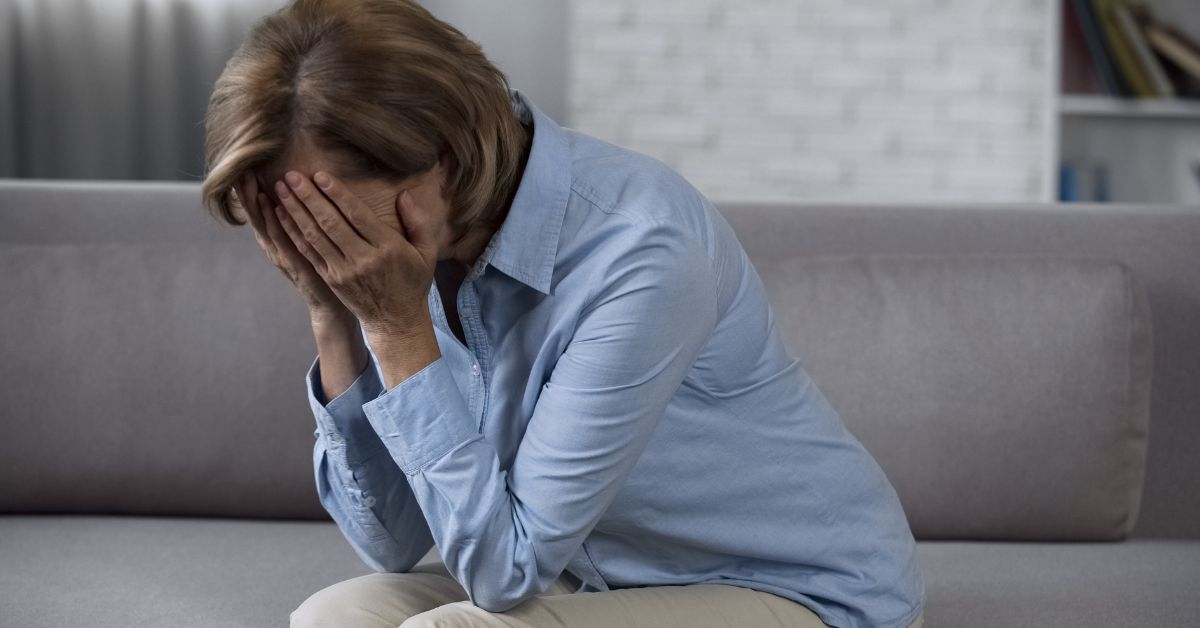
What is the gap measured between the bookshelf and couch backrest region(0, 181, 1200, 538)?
182 cm

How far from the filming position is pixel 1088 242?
1.75 meters

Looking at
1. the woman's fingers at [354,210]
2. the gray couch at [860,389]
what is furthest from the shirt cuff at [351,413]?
the gray couch at [860,389]

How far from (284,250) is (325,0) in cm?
21

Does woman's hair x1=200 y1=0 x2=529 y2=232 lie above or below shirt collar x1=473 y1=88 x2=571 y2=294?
above

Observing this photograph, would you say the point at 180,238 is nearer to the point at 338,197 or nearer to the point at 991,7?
the point at 338,197

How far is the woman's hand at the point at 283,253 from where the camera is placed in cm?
98

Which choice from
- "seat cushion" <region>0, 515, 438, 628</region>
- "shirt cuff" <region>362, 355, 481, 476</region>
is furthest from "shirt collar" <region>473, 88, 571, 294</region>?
"seat cushion" <region>0, 515, 438, 628</region>

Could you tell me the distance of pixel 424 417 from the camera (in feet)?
3.36

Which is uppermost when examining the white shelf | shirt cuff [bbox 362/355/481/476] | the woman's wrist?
the woman's wrist

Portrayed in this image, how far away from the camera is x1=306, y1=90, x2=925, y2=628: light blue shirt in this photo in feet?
3.25

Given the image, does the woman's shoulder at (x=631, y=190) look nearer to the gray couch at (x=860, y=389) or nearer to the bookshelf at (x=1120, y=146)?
the gray couch at (x=860, y=389)

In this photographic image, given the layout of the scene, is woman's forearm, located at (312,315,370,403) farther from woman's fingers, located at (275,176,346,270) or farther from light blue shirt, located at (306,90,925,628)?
woman's fingers, located at (275,176,346,270)

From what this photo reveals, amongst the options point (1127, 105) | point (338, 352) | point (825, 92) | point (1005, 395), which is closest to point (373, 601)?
point (338, 352)

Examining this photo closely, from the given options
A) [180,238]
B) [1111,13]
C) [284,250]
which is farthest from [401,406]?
[1111,13]
